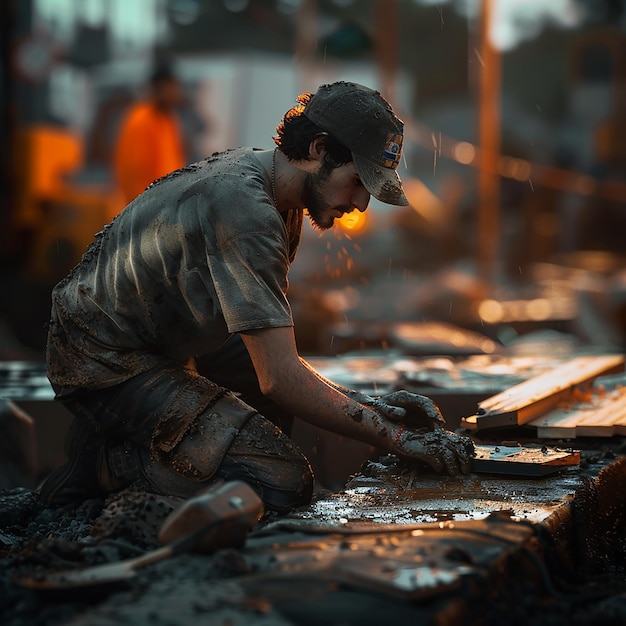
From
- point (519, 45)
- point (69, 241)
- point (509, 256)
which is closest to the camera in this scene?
point (69, 241)

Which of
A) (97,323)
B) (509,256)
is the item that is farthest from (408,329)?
(509,256)

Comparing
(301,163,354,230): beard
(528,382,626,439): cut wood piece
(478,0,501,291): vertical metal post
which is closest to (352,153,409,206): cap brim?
(301,163,354,230): beard

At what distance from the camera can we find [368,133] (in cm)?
361

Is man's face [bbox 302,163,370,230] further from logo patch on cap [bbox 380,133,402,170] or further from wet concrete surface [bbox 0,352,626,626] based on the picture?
wet concrete surface [bbox 0,352,626,626]

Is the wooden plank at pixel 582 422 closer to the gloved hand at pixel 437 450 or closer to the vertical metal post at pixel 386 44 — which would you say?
the gloved hand at pixel 437 450

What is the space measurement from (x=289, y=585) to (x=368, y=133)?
5.30 feet

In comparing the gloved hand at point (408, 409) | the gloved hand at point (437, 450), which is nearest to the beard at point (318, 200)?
the gloved hand at point (408, 409)

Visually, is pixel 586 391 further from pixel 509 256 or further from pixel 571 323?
pixel 509 256

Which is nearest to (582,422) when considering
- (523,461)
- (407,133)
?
(523,461)

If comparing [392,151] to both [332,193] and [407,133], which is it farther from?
[407,133]

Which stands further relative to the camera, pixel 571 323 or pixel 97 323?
pixel 571 323

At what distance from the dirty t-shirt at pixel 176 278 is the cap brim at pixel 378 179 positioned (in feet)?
1.01

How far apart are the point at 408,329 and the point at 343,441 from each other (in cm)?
324

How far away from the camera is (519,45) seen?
104 ft
